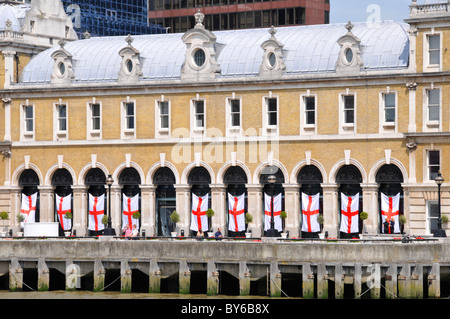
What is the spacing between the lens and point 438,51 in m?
98.9

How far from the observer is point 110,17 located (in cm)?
15475

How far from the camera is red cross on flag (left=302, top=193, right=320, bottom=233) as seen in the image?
102312mm

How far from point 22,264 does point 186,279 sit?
34.2 ft

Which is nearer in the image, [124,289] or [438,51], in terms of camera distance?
[124,289]

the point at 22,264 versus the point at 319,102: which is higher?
the point at 319,102

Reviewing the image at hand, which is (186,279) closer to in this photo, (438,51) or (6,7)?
(438,51)

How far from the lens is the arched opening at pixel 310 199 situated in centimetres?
10244

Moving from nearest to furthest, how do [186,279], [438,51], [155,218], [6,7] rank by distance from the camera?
[186,279] → [438,51] → [155,218] → [6,7]

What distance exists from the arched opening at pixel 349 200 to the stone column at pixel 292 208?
9.24 ft

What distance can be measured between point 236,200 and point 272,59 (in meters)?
9.59

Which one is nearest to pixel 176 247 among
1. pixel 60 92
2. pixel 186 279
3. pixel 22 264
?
pixel 186 279

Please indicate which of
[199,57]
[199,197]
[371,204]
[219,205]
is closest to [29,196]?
[199,197]
